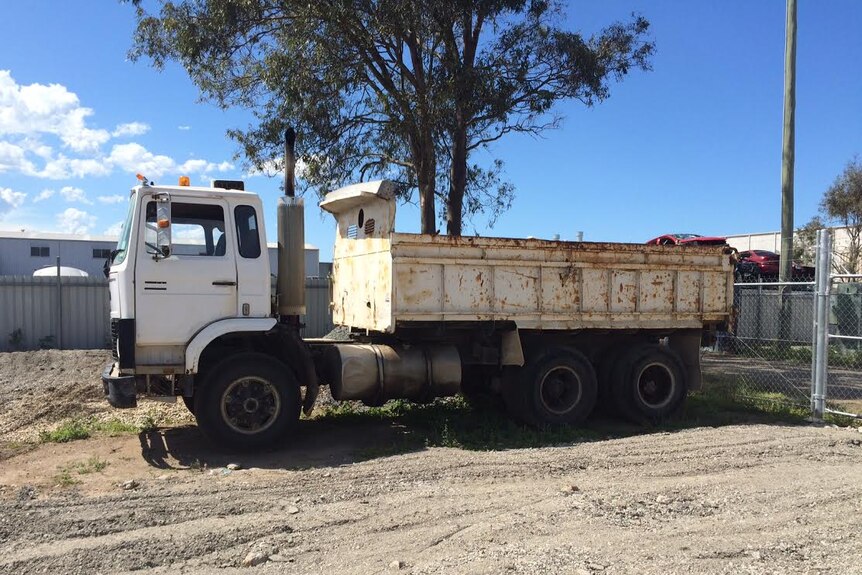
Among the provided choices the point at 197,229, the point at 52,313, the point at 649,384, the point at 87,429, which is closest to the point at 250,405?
the point at 197,229

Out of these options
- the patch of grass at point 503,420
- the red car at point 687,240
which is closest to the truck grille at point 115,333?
the patch of grass at point 503,420

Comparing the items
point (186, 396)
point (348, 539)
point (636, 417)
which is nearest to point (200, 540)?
point (348, 539)

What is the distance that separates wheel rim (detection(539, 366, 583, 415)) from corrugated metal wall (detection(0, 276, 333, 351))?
8.46 meters

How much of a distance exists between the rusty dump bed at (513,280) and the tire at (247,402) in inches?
55.4

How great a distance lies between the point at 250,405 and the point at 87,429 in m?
2.75

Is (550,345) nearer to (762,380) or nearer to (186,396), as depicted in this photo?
(186,396)

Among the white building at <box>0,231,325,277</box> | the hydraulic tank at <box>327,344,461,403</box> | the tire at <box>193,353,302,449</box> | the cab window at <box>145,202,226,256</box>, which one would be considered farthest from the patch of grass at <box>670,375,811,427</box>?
the white building at <box>0,231,325,277</box>

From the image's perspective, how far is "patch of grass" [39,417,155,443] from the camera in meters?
8.41

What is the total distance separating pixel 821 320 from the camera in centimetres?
917

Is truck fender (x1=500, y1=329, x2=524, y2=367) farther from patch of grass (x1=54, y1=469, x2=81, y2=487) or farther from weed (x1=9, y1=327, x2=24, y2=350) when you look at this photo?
weed (x1=9, y1=327, x2=24, y2=350)

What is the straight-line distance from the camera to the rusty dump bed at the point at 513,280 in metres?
8.18

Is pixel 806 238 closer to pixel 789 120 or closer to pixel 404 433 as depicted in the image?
pixel 789 120

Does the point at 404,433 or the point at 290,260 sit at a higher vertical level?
the point at 290,260

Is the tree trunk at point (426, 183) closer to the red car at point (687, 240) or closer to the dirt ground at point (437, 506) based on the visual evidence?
the dirt ground at point (437, 506)
